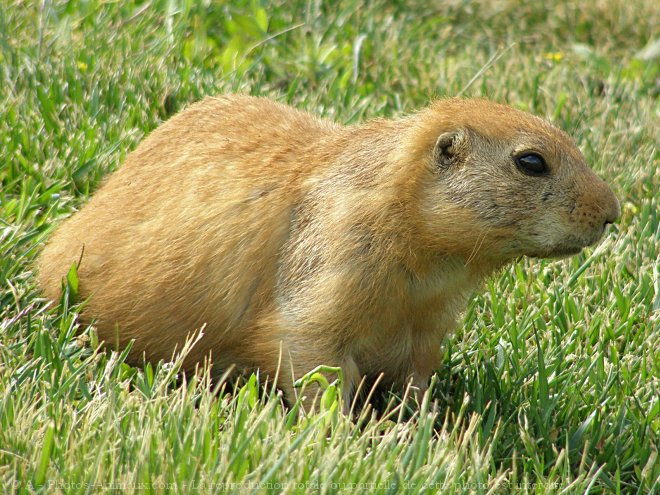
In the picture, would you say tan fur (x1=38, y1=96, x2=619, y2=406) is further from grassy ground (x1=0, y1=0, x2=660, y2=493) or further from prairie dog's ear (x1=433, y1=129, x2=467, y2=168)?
grassy ground (x1=0, y1=0, x2=660, y2=493)

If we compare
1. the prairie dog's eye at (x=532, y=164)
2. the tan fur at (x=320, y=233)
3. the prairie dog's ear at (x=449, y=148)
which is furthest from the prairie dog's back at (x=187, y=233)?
the prairie dog's eye at (x=532, y=164)

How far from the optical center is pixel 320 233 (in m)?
4.17

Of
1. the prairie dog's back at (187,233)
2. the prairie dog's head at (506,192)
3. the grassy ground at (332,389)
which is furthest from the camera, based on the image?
the prairie dog's back at (187,233)

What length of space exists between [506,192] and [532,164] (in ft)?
0.51

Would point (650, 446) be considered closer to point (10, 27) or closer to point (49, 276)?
point (49, 276)

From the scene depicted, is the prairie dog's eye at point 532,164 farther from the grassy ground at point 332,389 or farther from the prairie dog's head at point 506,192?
the grassy ground at point 332,389

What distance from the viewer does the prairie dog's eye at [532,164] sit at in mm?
4070

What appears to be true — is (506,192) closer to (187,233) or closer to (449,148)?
(449,148)

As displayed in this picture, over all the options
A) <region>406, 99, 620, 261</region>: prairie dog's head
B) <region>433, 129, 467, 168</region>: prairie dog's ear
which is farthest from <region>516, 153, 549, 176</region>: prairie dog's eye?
<region>433, 129, 467, 168</region>: prairie dog's ear

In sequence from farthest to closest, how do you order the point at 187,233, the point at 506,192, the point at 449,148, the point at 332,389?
1. the point at 187,233
2. the point at 449,148
3. the point at 506,192
4. the point at 332,389

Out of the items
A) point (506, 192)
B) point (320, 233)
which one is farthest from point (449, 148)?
point (320, 233)

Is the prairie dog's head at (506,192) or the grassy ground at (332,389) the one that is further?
the prairie dog's head at (506,192)

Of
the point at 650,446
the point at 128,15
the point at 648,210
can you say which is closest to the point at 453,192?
the point at 650,446

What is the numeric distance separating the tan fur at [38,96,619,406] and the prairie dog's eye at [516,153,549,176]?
1.1 inches
